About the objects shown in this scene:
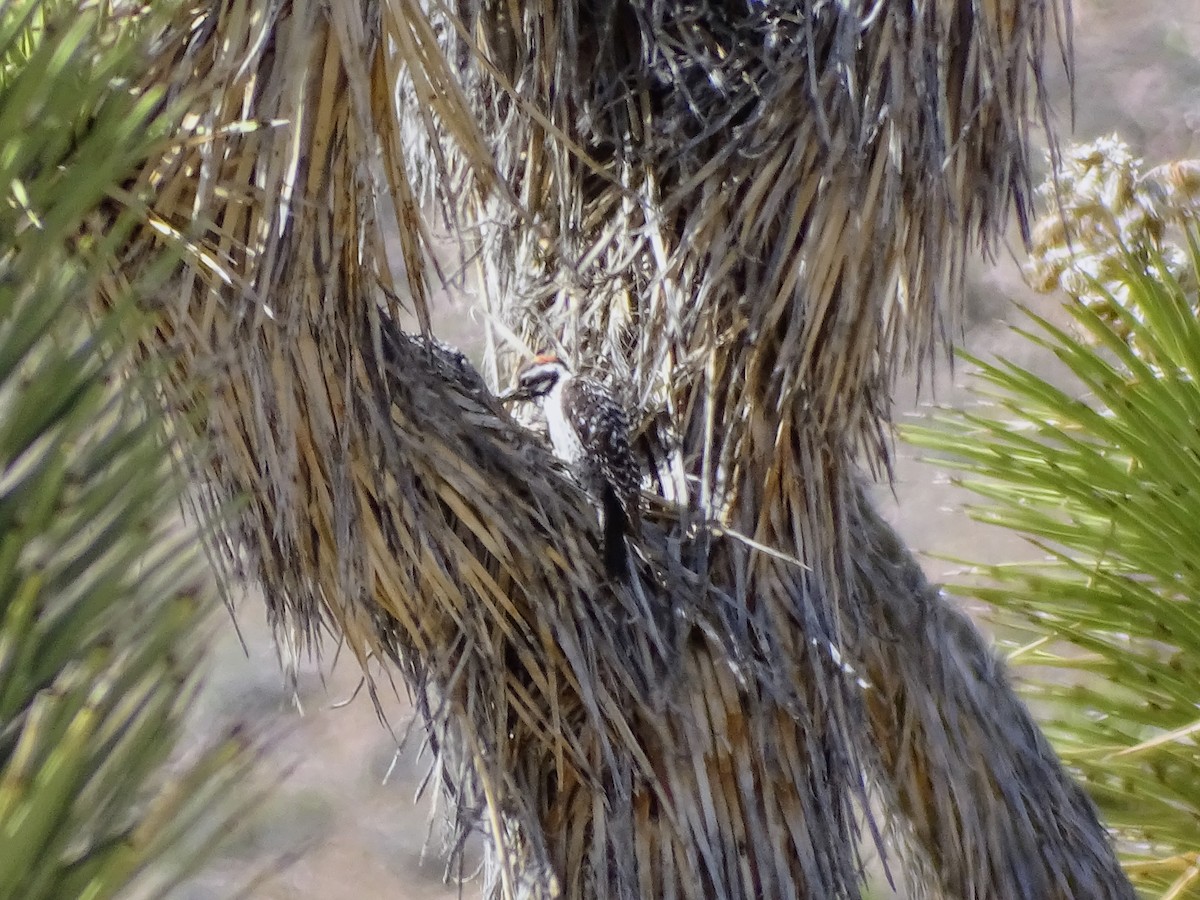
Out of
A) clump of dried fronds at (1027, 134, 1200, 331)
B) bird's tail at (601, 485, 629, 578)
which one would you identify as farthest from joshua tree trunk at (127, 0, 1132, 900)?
clump of dried fronds at (1027, 134, 1200, 331)

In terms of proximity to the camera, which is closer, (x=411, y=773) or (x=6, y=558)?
(x=6, y=558)

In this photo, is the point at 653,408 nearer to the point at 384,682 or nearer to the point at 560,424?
the point at 560,424

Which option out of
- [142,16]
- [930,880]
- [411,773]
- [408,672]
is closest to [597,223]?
[408,672]

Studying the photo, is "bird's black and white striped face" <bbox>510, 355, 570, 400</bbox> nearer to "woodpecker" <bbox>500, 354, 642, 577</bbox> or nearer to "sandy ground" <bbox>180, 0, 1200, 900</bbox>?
"woodpecker" <bbox>500, 354, 642, 577</bbox>

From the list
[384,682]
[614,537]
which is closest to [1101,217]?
[614,537]

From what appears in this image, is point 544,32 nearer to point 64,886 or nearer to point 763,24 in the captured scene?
point 763,24

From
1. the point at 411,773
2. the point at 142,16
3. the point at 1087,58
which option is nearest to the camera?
the point at 142,16

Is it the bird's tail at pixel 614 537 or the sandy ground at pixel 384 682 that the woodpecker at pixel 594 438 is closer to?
the bird's tail at pixel 614 537

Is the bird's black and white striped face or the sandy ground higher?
the sandy ground
